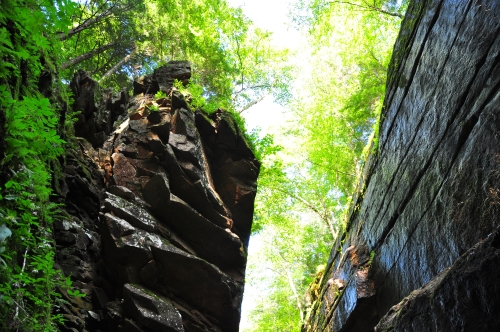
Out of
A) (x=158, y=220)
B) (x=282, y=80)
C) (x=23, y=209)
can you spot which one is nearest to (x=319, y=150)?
(x=282, y=80)

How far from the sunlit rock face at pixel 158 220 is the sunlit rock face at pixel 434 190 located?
12.2ft

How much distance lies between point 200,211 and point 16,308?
6747 mm

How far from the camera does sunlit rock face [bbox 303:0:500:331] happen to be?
3.71m

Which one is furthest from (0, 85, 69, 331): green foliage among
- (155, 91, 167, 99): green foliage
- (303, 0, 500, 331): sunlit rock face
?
(155, 91, 167, 99): green foliage

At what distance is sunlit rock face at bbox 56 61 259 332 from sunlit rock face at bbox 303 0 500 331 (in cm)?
373

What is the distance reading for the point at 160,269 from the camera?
10.4 m

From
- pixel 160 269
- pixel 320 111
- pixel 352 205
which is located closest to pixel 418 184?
pixel 352 205

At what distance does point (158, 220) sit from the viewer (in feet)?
36.6

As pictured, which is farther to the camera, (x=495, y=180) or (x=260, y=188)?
(x=260, y=188)

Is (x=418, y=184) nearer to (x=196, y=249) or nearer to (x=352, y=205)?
(x=352, y=205)

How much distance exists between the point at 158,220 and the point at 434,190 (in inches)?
297

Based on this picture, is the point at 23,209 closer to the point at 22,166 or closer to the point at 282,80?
the point at 22,166

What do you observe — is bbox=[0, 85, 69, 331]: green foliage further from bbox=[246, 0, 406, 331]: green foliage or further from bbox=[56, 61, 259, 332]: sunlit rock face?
bbox=[246, 0, 406, 331]: green foliage

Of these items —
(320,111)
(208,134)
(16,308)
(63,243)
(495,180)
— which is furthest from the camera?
(320,111)
